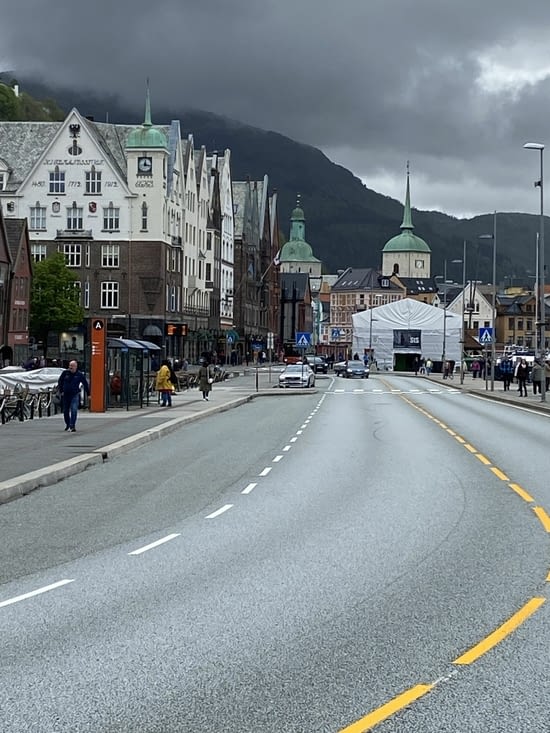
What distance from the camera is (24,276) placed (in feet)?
241

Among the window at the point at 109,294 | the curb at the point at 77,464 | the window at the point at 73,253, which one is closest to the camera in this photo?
the curb at the point at 77,464

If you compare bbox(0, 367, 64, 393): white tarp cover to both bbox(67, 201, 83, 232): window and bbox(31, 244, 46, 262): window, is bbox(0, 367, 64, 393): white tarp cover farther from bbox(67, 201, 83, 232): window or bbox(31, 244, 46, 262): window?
bbox(31, 244, 46, 262): window

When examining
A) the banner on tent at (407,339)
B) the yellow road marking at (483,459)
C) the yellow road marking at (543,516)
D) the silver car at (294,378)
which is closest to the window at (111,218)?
the silver car at (294,378)

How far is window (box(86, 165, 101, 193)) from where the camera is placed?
88812 mm

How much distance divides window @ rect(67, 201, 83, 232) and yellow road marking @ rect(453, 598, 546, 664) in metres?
82.3

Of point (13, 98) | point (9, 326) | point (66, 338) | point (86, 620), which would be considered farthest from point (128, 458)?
point (13, 98)

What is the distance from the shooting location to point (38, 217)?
89438 mm

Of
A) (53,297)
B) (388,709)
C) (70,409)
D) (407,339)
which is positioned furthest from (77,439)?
(407,339)

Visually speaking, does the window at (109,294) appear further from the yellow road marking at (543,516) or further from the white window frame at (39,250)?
the yellow road marking at (543,516)

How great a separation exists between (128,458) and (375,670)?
17002mm

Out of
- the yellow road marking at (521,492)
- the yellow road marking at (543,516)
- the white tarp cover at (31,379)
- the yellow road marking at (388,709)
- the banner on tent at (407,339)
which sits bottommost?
the yellow road marking at (521,492)

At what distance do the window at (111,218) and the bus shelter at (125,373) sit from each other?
46.5 m

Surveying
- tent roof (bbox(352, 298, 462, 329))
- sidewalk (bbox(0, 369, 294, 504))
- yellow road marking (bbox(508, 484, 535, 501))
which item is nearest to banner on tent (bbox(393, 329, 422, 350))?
tent roof (bbox(352, 298, 462, 329))

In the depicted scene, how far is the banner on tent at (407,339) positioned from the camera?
384 ft
